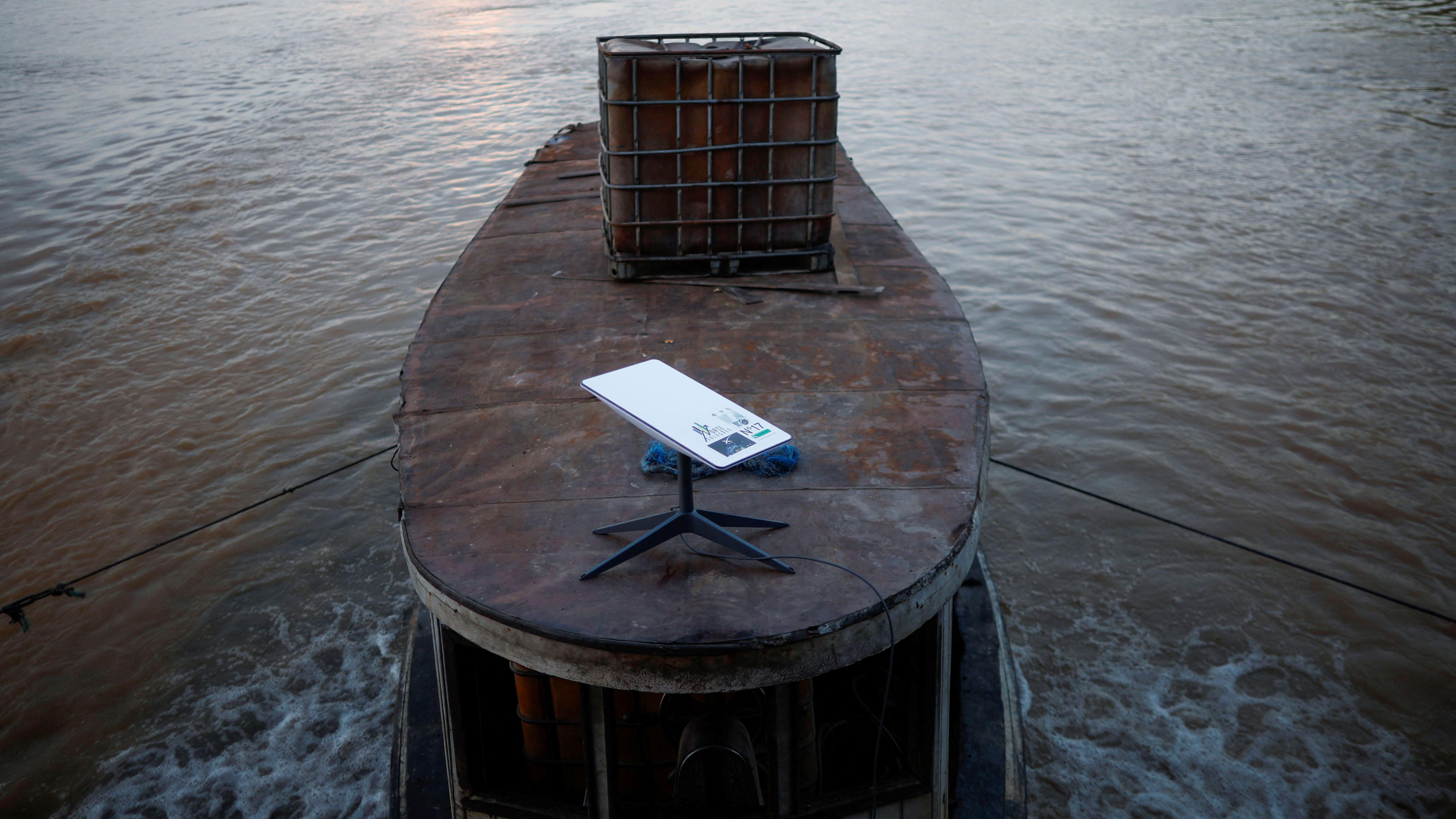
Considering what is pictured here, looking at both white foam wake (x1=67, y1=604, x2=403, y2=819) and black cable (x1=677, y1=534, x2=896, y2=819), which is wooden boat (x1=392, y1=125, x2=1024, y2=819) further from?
white foam wake (x1=67, y1=604, x2=403, y2=819)

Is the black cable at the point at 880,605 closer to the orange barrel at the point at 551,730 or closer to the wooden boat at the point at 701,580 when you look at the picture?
the wooden boat at the point at 701,580

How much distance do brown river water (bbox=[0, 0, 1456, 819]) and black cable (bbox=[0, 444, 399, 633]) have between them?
195mm

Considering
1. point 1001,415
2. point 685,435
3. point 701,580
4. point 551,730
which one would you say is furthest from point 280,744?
point 1001,415

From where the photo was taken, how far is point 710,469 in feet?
14.1

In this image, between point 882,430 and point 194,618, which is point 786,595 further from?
point 194,618

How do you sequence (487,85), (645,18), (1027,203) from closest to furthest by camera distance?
(1027,203)
(487,85)
(645,18)

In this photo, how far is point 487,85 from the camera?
978 inches

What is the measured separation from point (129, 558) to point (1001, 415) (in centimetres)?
806

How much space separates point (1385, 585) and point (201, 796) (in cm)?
910

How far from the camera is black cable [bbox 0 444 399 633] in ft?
16.9

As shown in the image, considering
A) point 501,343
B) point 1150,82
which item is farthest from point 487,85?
point 501,343

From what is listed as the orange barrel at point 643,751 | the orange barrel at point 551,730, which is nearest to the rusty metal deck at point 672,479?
the orange barrel at point 551,730

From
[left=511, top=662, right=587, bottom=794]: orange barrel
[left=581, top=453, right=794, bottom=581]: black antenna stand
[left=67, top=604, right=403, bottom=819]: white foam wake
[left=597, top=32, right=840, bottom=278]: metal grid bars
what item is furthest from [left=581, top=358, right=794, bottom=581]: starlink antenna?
[left=67, top=604, right=403, bottom=819]: white foam wake

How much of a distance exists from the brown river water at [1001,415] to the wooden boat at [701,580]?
147 centimetres
